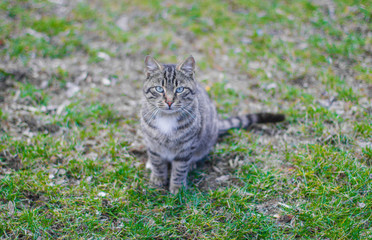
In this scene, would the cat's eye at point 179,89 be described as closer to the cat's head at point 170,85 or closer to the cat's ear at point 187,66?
the cat's head at point 170,85

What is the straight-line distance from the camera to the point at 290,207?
355 centimetres

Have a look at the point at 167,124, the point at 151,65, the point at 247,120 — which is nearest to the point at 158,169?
the point at 167,124

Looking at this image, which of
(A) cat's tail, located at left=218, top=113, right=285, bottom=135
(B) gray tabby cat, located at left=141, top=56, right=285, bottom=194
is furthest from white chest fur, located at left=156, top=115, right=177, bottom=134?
(A) cat's tail, located at left=218, top=113, right=285, bottom=135

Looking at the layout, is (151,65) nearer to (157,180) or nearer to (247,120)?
(157,180)

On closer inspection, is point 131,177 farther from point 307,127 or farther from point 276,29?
point 276,29

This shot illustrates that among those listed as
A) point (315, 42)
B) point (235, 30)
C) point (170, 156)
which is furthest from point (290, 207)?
point (235, 30)

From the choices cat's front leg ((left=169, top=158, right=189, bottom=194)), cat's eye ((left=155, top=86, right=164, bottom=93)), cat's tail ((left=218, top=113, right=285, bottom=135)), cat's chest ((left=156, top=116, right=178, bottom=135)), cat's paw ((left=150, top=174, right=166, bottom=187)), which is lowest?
cat's paw ((left=150, top=174, right=166, bottom=187))

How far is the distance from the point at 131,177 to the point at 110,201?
0.46 metres

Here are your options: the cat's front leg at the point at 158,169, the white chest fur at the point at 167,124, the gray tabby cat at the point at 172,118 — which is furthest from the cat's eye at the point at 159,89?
the cat's front leg at the point at 158,169

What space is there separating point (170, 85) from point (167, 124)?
1.47 feet

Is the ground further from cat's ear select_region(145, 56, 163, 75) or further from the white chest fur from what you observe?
cat's ear select_region(145, 56, 163, 75)

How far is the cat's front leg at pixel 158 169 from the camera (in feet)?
12.8

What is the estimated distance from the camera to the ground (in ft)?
11.5

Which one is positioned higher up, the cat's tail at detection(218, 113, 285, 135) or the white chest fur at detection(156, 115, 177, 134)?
the white chest fur at detection(156, 115, 177, 134)
